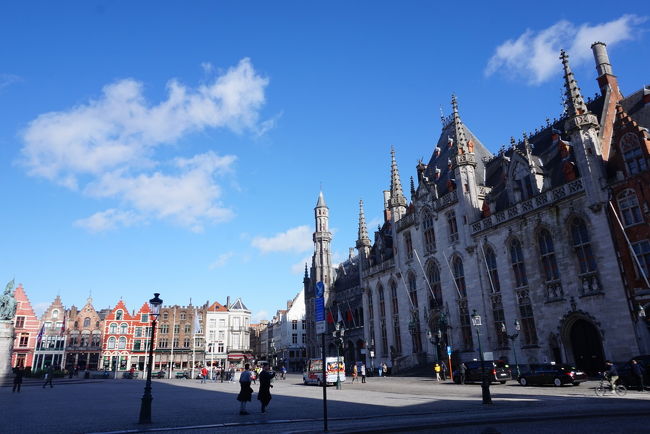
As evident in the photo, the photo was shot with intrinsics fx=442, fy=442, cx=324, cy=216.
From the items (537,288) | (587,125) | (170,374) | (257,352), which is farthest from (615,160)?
(257,352)

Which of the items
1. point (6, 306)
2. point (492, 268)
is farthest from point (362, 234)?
point (6, 306)

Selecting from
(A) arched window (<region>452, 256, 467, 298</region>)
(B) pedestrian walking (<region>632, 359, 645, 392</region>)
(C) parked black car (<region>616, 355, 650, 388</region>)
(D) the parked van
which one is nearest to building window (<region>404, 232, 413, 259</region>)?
(A) arched window (<region>452, 256, 467, 298</region>)

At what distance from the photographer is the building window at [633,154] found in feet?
92.1

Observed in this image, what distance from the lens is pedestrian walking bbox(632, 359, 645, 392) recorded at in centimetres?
2117

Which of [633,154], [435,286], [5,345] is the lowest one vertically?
[5,345]

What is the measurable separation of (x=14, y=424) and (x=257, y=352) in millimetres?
122973

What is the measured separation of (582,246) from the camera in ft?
102

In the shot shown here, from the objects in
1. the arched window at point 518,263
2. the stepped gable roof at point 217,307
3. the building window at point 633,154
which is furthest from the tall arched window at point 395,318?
the stepped gable roof at point 217,307

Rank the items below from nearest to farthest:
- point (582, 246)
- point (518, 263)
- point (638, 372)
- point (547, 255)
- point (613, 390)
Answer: point (613, 390) < point (638, 372) < point (582, 246) < point (547, 255) < point (518, 263)

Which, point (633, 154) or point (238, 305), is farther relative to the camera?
point (238, 305)

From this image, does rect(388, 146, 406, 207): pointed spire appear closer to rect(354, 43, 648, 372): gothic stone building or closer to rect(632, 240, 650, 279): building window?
rect(354, 43, 648, 372): gothic stone building

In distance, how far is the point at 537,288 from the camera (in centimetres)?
3391

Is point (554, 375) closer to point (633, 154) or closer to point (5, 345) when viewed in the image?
point (633, 154)

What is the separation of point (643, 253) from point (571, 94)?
12.6 meters
